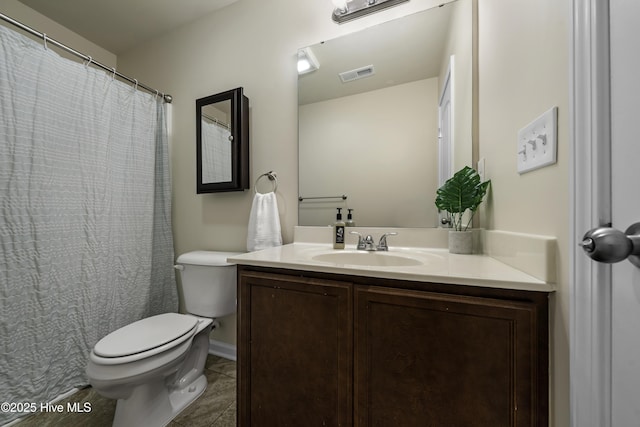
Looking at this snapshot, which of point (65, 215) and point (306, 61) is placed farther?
point (306, 61)

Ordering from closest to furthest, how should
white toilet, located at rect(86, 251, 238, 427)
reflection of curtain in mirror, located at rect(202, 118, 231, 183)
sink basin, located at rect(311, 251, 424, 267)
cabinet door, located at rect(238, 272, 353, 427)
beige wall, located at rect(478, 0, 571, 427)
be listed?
beige wall, located at rect(478, 0, 571, 427) < cabinet door, located at rect(238, 272, 353, 427) < white toilet, located at rect(86, 251, 238, 427) < sink basin, located at rect(311, 251, 424, 267) < reflection of curtain in mirror, located at rect(202, 118, 231, 183)

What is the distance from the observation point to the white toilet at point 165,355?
36.6 inches

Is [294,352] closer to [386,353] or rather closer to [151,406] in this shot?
[386,353]

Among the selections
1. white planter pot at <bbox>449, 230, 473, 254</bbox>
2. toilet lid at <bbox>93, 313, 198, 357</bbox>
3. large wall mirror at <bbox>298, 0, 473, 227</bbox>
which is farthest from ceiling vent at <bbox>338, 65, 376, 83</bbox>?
toilet lid at <bbox>93, 313, 198, 357</bbox>

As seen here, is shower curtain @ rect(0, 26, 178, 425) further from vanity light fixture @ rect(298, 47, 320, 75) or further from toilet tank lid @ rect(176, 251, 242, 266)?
vanity light fixture @ rect(298, 47, 320, 75)

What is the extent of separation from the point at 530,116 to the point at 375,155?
0.66 meters

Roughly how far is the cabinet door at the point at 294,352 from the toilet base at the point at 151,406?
19.8 inches

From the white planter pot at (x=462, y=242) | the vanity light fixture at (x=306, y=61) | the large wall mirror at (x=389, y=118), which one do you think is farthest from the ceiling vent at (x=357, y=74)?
the white planter pot at (x=462, y=242)

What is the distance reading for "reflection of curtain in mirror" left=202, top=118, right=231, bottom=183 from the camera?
60.2 inches

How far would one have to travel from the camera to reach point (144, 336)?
1.08 m

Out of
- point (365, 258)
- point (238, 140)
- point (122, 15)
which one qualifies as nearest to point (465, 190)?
Result: point (365, 258)

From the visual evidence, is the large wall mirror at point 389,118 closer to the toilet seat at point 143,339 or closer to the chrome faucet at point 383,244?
the chrome faucet at point 383,244

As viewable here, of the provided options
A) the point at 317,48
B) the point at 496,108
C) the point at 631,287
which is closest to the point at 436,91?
the point at 496,108

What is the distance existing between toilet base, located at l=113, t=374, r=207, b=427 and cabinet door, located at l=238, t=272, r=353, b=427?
0.50 meters
